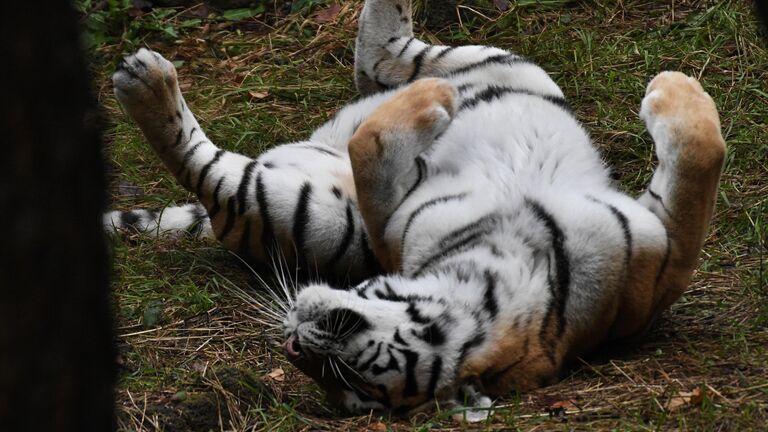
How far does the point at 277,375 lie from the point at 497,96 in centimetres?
120

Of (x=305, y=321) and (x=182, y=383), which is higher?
(x=305, y=321)

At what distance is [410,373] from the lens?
9.04 feet

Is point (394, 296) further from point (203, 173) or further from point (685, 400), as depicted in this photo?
point (203, 173)

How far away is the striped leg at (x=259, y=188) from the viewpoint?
3686 millimetres

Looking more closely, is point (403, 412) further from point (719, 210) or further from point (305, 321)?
point (719, 210)

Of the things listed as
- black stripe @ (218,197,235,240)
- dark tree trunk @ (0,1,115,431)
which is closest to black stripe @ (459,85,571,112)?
black stripe @ (218,197,235,240)

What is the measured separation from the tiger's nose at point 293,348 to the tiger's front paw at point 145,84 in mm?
1362

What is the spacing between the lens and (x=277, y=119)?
4.97 metres

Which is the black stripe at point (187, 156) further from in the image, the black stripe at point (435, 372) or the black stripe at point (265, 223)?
the black stripe at point (435, 372)

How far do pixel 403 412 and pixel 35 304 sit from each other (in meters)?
1.65

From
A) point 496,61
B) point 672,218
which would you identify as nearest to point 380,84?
point 496,61

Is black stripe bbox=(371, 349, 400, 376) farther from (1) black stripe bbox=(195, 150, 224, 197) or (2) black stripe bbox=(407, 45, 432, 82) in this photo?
(2) black stripe bbox=(407, 45, 432, 82)

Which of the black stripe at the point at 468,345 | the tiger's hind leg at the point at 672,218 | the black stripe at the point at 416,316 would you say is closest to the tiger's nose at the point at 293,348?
the black stripe at the point at 416,316

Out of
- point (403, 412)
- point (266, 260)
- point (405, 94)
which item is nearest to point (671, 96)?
point (405, 94)
